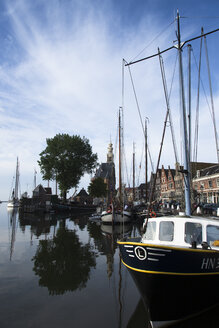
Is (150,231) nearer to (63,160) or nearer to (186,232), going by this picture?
(186,232)

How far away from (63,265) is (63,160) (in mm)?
44151

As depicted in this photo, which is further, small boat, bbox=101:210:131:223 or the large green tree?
the large green tree

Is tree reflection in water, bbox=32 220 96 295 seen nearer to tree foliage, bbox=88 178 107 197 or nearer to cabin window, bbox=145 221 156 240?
cabin window, bbox=145 221 156 240

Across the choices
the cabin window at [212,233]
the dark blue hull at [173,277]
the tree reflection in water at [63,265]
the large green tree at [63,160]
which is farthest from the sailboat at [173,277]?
the large green tree at [63,160]

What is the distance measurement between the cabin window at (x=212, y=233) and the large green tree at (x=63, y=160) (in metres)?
48.2

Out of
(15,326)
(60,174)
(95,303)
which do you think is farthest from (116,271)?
(60,174)

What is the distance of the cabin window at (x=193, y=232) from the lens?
740 centimetres

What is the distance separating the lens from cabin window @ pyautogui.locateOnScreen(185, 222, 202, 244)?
291 inches

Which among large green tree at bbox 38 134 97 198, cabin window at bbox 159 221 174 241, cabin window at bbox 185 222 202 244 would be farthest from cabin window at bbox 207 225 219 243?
large green tree at bbox 38 134 97 198

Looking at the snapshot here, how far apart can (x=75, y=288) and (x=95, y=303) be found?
153 cm

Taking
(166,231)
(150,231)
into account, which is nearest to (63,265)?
(150,231)

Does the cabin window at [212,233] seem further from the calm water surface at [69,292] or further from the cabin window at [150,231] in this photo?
the calm water surface at [69,292]

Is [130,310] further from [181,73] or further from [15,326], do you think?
[181,73]

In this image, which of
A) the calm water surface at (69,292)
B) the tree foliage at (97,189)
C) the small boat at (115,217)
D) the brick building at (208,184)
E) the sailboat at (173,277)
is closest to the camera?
the sailboat at (173,277)
